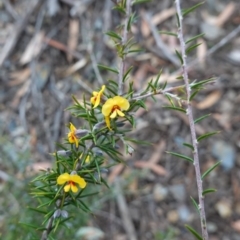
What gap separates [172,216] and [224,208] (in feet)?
0.99

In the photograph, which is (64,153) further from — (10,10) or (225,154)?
(10,10)

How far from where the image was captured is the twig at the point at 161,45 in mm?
2951

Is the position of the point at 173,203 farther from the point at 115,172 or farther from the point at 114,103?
the point at 114,103

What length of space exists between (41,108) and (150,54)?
0.79 meters

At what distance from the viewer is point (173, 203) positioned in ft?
8.91

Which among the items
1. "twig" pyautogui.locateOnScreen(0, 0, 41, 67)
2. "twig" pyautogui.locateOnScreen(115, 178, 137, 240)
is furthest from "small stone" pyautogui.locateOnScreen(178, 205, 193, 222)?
"twig" pyautogui.locateOnScreen(0, 0, 41, 67)

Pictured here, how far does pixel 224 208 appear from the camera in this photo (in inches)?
105

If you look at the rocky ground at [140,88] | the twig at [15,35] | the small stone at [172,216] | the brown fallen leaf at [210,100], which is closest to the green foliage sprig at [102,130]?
the rocky ground at [140,88]

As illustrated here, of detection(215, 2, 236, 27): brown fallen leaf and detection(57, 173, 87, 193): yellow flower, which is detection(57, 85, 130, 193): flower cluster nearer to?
detection(57, 173, 87, 193): yellow flower

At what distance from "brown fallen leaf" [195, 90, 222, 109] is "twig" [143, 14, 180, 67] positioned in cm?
29

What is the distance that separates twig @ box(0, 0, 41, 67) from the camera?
3047 millimetres

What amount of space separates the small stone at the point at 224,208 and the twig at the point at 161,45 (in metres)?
0.90

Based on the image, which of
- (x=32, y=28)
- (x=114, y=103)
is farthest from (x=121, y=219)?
(x=114, y=103)

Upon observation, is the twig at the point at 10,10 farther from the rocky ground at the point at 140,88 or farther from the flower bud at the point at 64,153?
the flower bud at the point at 64,153
